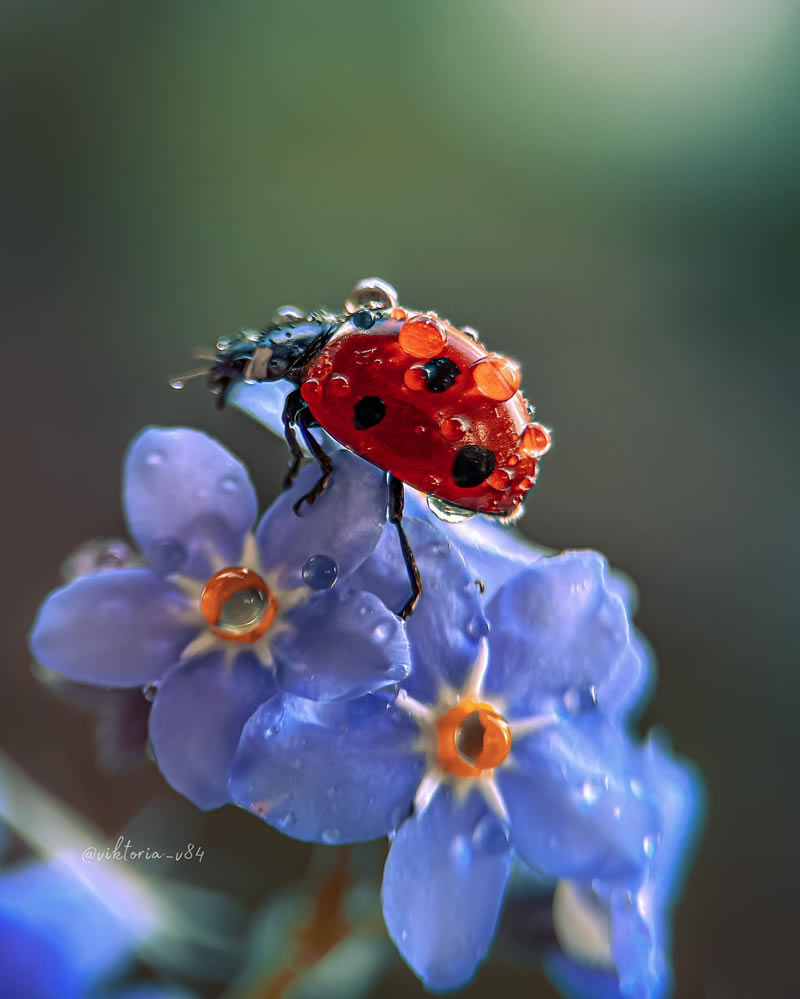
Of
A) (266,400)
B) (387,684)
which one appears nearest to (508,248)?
(266,400)

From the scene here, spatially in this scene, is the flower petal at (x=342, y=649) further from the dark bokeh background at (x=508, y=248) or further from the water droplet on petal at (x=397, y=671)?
the dark bokeh background at (x=508, y=248)

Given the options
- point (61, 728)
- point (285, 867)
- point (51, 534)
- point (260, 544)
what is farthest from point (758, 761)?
point (260, 544)

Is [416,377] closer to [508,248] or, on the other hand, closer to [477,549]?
[477,549]

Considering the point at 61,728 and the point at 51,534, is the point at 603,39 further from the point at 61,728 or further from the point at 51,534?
the point at 61,728

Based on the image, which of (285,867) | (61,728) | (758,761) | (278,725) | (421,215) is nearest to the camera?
(278,725)

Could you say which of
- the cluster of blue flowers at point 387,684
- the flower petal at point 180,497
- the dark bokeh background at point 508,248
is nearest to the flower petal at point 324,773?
the cluster of blue flowers at point 387,684

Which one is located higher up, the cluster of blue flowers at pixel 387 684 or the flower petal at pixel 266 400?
the flower petal at pixel 266 400

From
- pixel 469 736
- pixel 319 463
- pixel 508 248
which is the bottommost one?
pixel 508 248
